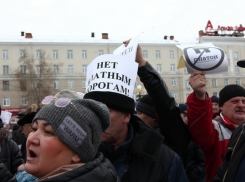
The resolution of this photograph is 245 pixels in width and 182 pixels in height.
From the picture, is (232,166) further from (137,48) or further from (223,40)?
(223,40)

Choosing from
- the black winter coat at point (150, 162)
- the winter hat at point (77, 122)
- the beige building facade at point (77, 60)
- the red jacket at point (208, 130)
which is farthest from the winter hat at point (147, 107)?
the beige building facade at point (77, 60)

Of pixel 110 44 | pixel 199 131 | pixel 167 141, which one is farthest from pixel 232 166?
pixel 110 44

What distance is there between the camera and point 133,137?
2516 mm

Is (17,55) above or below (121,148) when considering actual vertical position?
above

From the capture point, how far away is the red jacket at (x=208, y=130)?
2678 mm

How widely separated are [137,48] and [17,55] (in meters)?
47.8

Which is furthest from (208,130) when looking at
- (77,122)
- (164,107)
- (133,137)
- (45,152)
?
(45,152)

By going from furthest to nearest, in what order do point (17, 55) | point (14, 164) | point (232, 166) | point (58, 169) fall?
point (17, 55) < point (14, 164) < point (232, 166) < point (58, 169)

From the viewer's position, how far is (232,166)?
2.24 m

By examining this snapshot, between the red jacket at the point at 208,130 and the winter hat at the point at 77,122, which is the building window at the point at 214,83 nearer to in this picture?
the red jacket at the point at 208,130

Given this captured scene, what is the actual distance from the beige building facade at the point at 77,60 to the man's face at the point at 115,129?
147 ft

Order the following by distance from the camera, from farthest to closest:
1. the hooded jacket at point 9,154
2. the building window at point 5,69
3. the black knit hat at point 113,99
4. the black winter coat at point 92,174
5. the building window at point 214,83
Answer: the building window at point 214,83, the building window at point 5,69, the hooded jacket at point 9,154, the black knit hat at point 113,99, the black winter coat at point 92,174

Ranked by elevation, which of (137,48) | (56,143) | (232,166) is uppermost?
(137,48)

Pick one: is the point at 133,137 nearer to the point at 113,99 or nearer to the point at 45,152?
the point at 113,99
